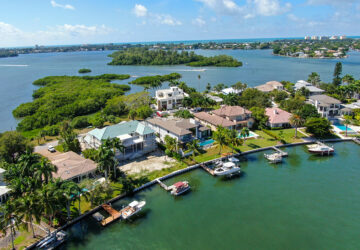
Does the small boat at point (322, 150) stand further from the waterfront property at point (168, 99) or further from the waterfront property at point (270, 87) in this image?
the waterfront property at point (270, 87)

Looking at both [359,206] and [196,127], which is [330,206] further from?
[196,127]

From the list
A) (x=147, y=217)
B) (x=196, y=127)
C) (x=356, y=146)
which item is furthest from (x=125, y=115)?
(x=356, y=146)

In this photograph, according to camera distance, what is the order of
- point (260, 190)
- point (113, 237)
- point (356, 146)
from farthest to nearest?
point (356, 146), point (260, 190), point (113, 237)

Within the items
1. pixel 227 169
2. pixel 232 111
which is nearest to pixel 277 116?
pixel 232 111

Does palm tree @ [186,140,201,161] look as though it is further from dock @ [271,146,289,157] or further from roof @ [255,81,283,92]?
roof @ [255,81,283,92]

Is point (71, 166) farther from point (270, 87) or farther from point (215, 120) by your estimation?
point (270, 87)
